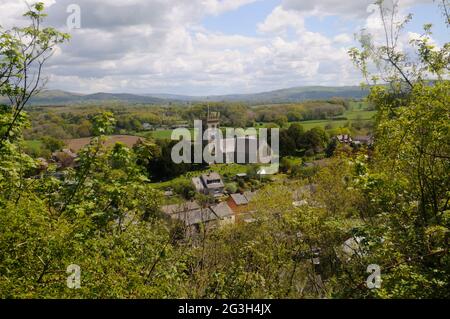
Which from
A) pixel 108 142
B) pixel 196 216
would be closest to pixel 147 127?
pixel 196 216

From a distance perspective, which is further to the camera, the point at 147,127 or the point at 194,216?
the point at 147,127

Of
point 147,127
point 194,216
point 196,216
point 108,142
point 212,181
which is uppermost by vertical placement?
point 108,142

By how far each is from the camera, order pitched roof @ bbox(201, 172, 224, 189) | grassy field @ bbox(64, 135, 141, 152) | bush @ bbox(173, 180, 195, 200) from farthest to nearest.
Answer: pitched roof @ bbox(201, 172, 224, 189)
bush @ bbox(173, 180, 195, 200)
grassy field @ bbox(64, 135, 141, 152)

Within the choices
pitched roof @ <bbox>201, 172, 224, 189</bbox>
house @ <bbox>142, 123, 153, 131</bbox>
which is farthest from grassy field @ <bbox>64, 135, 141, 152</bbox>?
house @ <bbox>142, 123, 153, 131</bbox>

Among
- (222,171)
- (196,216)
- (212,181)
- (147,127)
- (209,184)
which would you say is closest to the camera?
(196,216)

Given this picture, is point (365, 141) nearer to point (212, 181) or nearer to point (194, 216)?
point (212, 181)

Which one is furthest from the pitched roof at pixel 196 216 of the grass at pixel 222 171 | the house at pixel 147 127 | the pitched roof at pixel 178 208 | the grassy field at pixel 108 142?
the house at pixel 147 127

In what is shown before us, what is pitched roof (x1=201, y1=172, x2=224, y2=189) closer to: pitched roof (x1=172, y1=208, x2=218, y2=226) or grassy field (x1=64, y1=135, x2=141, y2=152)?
grassy field (x1=64, y1=135, x2=141, y2=152)

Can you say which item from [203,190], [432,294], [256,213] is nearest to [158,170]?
[203,190]

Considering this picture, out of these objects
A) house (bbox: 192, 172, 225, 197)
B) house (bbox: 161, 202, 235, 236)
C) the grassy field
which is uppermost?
the grassy field
